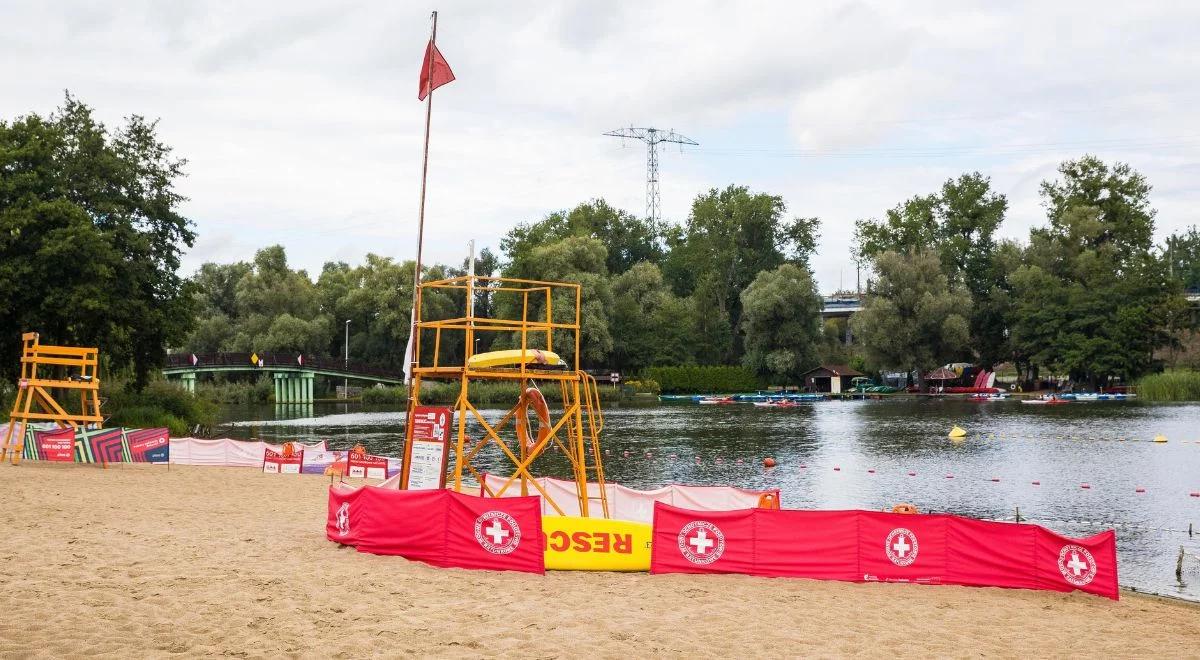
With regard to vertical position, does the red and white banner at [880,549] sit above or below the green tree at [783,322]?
below

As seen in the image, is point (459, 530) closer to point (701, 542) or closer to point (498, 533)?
point (498, 533)

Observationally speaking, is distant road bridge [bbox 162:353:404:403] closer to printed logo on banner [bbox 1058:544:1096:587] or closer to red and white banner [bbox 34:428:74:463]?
red and white banner [bbox 34:428:74:463]

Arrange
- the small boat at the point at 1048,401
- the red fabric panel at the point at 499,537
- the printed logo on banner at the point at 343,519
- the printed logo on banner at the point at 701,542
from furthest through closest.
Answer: the small boat at the point at 1048,401 < the printed logo on banner at the point at 343,519 < the printed logo on banner at the point at 701,542 < the red fabric panel at the point at 499,537

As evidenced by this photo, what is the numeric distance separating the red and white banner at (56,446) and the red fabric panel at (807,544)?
83.4ft

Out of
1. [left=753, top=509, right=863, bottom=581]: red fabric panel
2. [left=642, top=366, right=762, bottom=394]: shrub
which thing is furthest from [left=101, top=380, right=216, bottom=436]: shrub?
[left=642, top=366, right=762, bottom=394]: shrub

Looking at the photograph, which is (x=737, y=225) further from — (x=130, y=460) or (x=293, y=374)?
(x=130, y=460)

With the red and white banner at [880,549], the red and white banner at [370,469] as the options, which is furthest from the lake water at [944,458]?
the red and white banner at [370,469]

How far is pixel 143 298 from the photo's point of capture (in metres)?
53.8

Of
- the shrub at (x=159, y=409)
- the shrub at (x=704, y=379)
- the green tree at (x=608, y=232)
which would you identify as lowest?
the shrub at (x=159, y=409)

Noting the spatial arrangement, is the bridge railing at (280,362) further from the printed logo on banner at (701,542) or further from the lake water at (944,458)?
the printed logo on banner at (701,542)

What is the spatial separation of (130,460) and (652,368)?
89.9m

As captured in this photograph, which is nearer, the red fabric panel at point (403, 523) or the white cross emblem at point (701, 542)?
the red fabric panel at point (403, 523)

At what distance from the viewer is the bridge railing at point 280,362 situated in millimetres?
106812

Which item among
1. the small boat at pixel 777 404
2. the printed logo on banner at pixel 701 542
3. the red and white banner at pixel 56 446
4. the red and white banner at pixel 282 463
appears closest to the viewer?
the printed logo on banner at pixel 701 542
